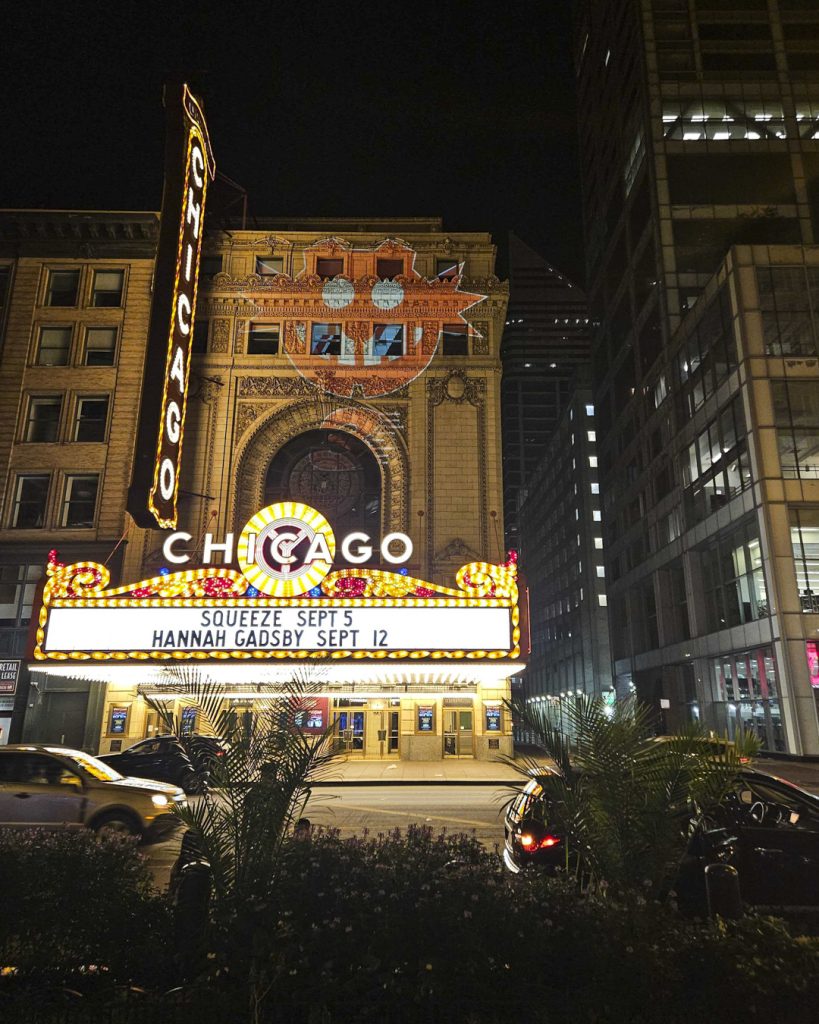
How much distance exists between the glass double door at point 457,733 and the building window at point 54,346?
26.0 metres

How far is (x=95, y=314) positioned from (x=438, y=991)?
37208mm

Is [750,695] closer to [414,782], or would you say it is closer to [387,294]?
[414,782]

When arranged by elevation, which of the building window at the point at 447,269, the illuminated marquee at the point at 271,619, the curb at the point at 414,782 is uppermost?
the building window at the point at 447,269

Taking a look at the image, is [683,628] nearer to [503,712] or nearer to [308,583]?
[503,712]

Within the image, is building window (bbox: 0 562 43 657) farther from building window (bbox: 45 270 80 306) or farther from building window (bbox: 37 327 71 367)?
building window (bbox: 45 270 80 306)

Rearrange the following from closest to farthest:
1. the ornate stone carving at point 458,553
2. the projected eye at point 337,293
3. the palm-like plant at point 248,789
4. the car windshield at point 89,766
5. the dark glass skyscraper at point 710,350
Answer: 1. the palm-like plant at point 248,789
2. the car windshield at point 89,766
3. the ornate stone carving at point 458,553
4. the dark glass skyscraper at point 710,350
5. the projected eye at point 337,293

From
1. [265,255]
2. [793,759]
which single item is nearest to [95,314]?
[265,255]

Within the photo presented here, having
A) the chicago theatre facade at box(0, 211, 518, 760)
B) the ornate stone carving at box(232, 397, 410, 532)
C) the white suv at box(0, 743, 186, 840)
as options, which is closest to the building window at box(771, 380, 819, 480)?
the chicago theatre facade at box(0, 211, 518, 760)

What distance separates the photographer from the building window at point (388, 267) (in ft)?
122

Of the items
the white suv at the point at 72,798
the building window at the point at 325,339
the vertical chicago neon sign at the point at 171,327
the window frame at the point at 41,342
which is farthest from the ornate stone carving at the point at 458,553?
the window frame at the point at 41,342

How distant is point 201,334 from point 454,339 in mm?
13386

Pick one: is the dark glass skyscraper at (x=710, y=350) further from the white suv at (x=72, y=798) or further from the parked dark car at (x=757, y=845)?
the white suv at (x=72, y=798)

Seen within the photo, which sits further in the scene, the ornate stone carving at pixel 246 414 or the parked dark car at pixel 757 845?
the ornate stone carving at pixel 246 414

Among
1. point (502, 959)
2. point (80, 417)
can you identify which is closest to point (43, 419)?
point (80, 417)
